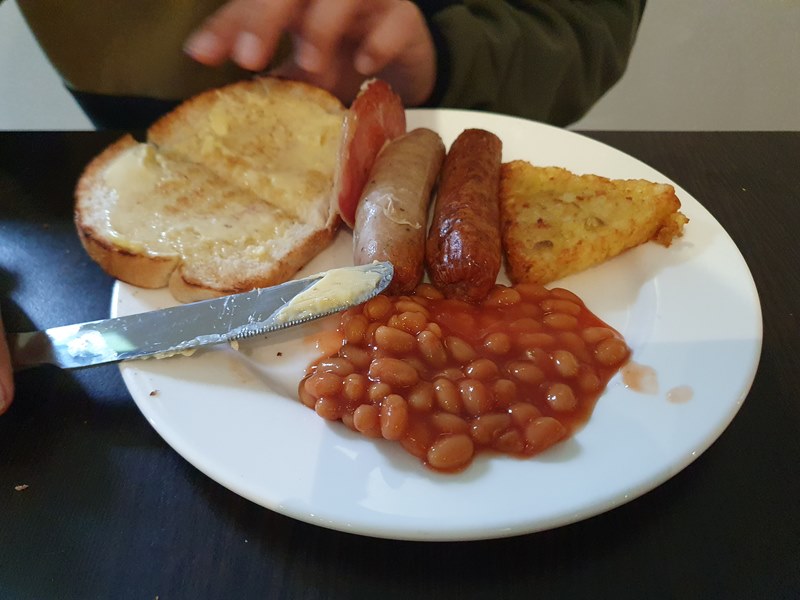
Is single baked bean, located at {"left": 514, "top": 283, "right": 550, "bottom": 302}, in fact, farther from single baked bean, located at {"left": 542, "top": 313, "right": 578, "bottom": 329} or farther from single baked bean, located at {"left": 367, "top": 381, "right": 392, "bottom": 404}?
single baked bean, located at {"left": 367, "top": 381, "right": 392, "bottom": 404}

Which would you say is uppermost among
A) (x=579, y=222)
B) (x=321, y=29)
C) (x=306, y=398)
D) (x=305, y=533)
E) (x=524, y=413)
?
(x=321, y=29)

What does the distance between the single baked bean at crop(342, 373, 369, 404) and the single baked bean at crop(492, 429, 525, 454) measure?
31cm

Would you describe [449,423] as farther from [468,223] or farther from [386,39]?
[386,39]

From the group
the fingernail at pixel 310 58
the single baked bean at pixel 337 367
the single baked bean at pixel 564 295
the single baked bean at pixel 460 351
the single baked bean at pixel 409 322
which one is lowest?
the single baked bean at pixel 337 367

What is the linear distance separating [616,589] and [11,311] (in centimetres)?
174

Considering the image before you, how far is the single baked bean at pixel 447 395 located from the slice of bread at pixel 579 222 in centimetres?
51

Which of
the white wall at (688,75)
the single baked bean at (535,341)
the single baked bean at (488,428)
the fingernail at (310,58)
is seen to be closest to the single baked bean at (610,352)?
the single baked bean at (535,341)

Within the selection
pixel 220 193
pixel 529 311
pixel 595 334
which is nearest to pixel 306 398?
pixel 529 311

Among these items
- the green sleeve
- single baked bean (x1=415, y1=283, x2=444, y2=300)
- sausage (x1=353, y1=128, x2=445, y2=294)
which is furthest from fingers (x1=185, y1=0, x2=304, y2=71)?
single baked bean (x1=415, y1=283, x2=444, y2=300)

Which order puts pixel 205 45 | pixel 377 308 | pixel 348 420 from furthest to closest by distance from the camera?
pixel 205 45, pixel 377 308, pixel 348 420

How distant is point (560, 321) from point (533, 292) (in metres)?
0.13

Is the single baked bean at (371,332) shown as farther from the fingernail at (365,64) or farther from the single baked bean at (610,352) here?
the fingernail at (365,64)

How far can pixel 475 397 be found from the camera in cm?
136

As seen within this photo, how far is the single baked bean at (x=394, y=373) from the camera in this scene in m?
1.40
